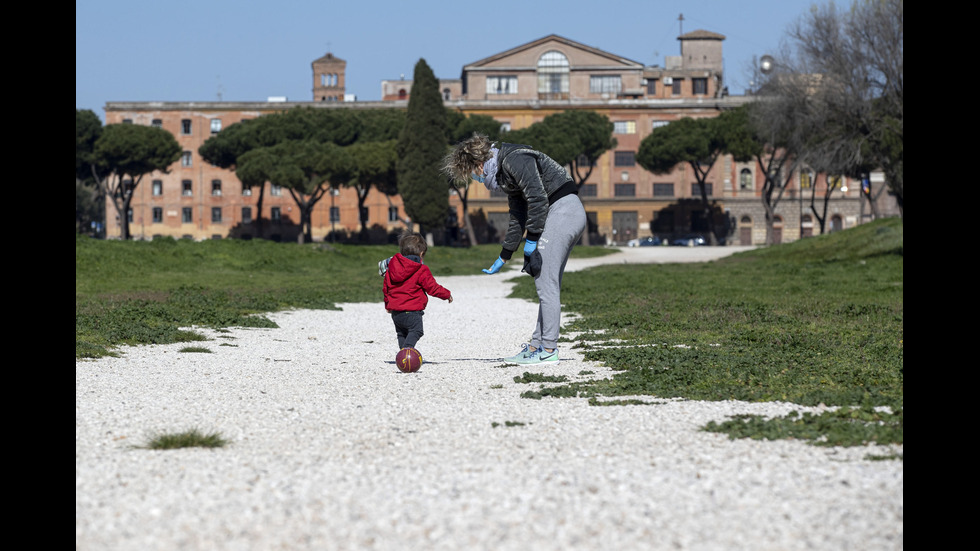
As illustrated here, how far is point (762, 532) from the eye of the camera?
12.3 feet

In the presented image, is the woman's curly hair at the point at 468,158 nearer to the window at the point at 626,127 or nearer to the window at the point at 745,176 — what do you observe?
the window at the point at 626,127

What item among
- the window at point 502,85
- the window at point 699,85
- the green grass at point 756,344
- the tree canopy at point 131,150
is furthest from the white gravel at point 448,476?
the window at point 699,85

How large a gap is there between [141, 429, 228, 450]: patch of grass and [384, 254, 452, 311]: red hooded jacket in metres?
3.64

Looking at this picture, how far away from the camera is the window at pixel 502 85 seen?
287 feet

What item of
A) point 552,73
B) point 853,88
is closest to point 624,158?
point 552,73

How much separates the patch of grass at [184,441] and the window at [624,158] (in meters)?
81.9

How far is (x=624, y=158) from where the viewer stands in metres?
86.0

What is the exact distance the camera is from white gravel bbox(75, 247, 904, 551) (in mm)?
3764

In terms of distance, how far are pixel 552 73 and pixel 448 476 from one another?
3349 inches

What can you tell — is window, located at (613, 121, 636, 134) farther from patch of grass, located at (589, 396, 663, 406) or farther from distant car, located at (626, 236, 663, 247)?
patch of grass, located at (589, 396, 663, 406)

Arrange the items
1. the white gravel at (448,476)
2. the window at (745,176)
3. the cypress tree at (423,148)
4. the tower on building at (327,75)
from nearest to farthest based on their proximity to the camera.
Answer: the white gravel at (448,476) < the cypress tree at (423,148) < the window at (745,176) < the tower on building at (327,75)

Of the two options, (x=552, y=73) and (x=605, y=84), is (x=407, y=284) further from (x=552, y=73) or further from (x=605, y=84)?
(x=605, y=84)

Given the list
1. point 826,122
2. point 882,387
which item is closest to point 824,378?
point 882,387
